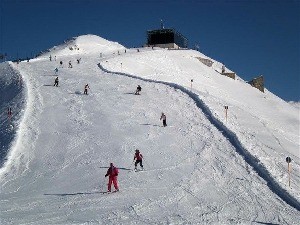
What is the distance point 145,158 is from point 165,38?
68389mm

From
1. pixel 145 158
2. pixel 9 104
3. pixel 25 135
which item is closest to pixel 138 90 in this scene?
pixel 9 104

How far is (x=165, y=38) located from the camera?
292 feet

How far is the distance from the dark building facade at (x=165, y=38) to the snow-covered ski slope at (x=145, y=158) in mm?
45213

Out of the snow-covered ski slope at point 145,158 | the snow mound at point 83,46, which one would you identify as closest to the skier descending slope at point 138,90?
the snow-covered ski slope at point 145,158

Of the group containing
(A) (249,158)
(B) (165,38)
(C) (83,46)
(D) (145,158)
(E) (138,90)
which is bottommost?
(D) (145,158)

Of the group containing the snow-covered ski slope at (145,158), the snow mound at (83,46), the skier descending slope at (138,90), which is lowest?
the snow-covered ski slope at (145,158)

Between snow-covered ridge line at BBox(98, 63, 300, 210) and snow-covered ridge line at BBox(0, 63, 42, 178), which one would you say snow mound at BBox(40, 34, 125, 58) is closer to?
snow-covered ridge line at BBox(0, 63, 42, 178)

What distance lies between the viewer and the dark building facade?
289 feet

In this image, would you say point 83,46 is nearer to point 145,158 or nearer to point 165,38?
point 165,38

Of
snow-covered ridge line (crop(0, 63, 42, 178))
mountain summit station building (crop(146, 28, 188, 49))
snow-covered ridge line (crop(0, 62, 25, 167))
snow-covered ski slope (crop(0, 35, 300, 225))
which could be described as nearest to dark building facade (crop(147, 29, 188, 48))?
mountain summit station building (crop(146, 28, 188, 49))

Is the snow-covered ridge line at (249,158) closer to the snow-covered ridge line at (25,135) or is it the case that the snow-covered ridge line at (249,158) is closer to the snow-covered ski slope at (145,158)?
the snow-covered ski slope at (145,158)

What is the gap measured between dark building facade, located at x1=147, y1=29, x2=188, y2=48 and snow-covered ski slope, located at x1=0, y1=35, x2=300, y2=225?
45.2 meters

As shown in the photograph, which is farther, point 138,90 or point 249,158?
point 138,90

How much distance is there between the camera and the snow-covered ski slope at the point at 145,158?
16.2m
